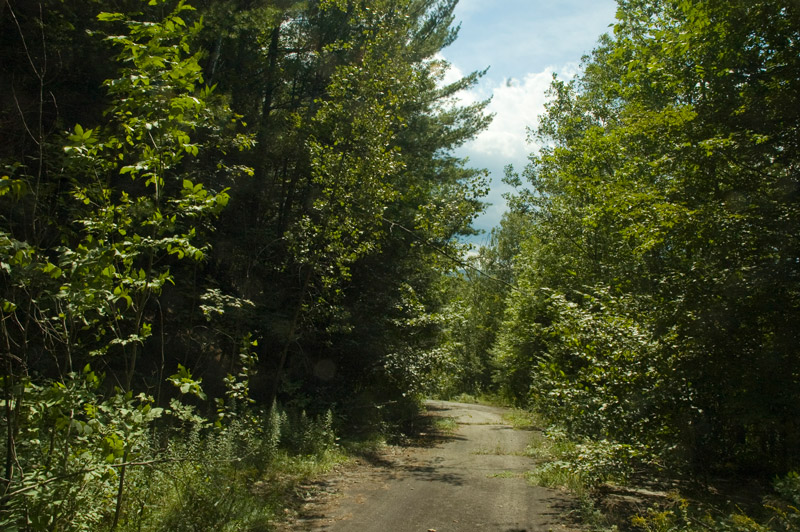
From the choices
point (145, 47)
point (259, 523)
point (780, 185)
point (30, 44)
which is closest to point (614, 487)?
point (780, 185)

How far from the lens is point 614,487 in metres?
9.19

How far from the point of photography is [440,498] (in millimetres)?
8211

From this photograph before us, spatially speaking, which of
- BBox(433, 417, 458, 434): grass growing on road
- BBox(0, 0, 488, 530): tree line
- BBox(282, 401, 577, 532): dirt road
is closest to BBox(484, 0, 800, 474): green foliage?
BBox(282, 401, 577, 532): dirt road

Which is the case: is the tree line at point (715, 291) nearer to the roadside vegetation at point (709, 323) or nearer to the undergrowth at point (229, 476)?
the roadside vegetation at point (709, 323)

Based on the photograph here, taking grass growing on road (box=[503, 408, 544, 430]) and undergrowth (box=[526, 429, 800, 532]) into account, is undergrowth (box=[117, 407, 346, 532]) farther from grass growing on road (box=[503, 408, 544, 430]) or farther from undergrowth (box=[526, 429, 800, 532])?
grass growing on road (box=[503, 408, 544, 430])

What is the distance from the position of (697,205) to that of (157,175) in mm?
7529

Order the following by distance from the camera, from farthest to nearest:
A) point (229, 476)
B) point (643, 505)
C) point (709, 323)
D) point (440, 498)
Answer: point (440, 498), point (229, 476), point (643, 505), point (709, 323)

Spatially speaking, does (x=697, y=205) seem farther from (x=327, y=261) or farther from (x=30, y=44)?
(x=30, y=44)

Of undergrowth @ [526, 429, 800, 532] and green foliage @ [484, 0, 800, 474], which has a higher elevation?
green foliage @ [484, 0, 800, 474]

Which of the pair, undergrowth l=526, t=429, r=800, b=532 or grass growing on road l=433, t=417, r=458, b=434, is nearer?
undergrowth l=526, t=429, r=800, b=532

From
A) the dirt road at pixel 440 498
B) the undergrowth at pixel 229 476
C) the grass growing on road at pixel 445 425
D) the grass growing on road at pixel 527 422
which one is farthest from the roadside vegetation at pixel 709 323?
the grass growing on road at pixel 527 422

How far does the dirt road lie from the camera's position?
6871 millimetres

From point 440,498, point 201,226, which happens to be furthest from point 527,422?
point 201,226

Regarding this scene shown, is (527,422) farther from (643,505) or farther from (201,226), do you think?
(201,226)
